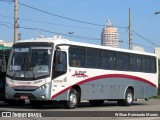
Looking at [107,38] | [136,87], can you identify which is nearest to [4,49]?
[136,87]

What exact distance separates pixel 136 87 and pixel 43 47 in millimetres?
8895

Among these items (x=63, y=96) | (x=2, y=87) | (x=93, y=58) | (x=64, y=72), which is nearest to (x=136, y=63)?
(x=93, y=58)

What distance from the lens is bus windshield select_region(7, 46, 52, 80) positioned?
21.4 m

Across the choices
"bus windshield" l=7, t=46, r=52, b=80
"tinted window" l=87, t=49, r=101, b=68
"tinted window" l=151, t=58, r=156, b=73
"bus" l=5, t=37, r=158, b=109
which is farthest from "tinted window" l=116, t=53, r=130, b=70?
"bus windshield" l=7, t=46, r=52, b=80

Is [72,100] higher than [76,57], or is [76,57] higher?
[76,57]

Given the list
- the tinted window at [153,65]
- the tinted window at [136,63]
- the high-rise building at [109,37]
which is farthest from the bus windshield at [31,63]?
the high-rise building at [109,37]

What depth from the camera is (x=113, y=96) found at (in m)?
26.4

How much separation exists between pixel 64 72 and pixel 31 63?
1625 mm

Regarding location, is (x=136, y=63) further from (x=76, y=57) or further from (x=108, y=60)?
(x=76, y=57)

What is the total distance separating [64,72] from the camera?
22.0 metres

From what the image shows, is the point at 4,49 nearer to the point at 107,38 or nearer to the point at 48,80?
the point at 48,80

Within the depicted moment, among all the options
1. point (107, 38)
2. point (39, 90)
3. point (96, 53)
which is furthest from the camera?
point (107, 38)

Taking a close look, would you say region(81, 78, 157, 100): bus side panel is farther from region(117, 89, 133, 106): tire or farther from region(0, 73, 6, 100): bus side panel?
region(0, 73, 6, 100): bus side panel

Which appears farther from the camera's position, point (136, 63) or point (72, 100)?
point (136, 63)
